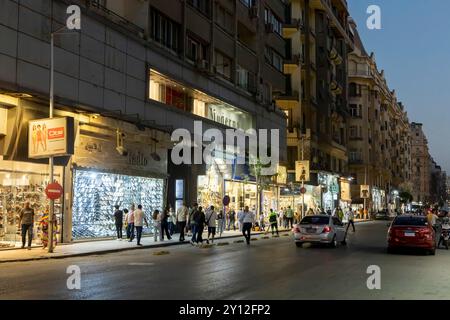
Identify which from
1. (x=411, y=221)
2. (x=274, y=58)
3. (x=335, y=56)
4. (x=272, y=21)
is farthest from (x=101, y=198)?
(x=335, y=56)

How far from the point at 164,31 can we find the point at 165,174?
29.5 feet

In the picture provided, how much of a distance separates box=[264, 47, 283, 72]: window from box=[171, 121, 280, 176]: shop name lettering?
664cm

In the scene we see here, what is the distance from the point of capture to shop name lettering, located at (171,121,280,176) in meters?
37.2

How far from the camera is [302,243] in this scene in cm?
2700

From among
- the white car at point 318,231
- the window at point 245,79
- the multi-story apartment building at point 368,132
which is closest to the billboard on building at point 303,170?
the window at point 245,79

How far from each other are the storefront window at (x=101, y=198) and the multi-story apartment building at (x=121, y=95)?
53 mm

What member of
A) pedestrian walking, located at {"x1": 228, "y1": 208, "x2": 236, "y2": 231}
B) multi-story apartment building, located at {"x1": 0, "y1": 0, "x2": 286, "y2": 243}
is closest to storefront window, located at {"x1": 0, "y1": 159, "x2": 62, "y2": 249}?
multi-story apartment building, located at {"x1": 0, "y1": 0, "x2": 286, "y2": 243}

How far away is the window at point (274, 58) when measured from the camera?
5382 cm

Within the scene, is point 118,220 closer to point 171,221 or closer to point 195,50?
point 171,221

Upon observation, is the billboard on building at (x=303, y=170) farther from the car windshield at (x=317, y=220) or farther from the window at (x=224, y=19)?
the car windshield at (x=317, y=220)
